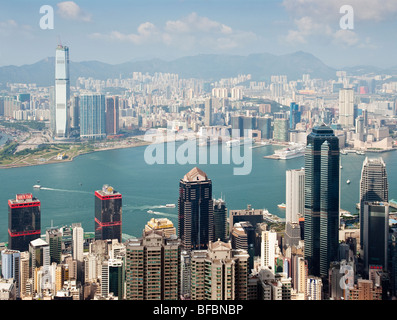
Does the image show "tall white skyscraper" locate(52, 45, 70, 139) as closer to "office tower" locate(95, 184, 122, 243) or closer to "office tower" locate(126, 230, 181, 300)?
"office tower" locate(95, 184, 122, 243)

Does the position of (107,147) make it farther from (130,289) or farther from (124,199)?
(130,289)

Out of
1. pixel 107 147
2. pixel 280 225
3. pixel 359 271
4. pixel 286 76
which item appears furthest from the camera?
pixel 107 147

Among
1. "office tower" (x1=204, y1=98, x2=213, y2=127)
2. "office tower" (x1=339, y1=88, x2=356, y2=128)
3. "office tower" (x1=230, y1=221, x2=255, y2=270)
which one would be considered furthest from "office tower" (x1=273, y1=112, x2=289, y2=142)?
"office tower" (x1=230, y1=221, x2=255, y2=270)

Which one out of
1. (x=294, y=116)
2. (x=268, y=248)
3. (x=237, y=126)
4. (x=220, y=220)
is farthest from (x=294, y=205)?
(x=294, y=116)

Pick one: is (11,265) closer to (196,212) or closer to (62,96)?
(196,212)

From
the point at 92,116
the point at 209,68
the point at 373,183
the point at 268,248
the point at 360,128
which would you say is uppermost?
the point at 209,68

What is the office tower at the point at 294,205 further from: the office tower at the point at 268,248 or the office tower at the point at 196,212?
the office tower at the point at 196,212
